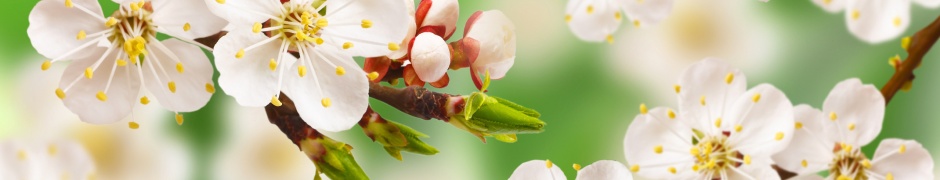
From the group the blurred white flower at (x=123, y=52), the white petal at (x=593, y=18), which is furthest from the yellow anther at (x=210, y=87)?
the white petal at (x=593, y=18)

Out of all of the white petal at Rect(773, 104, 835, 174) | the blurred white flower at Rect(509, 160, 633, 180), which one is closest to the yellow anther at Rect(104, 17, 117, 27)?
the blurred white flower at Rect(509, 160, 633, 180)

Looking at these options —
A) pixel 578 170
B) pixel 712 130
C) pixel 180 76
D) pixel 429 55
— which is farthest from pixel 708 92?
pixel 180 76

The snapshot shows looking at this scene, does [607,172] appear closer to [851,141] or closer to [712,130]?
[712,130]

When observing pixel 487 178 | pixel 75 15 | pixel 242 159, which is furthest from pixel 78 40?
pixel 487 178

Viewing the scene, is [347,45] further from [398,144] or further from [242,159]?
[242,159]

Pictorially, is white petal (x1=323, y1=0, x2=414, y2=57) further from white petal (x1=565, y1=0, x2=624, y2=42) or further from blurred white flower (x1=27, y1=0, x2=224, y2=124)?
white petal (x1=565, y1=0, x2=624, y2=42)

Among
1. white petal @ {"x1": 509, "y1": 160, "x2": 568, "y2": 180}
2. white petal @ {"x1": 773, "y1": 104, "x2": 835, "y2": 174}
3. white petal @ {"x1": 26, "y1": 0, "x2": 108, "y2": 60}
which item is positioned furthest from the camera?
white petal @ {"x1": 773, "y1": 104, "x2": 835, "y2": 174}
